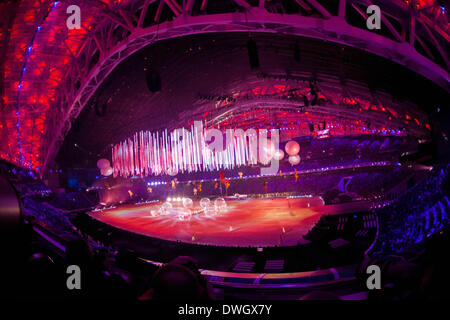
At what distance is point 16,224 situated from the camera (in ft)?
3.79

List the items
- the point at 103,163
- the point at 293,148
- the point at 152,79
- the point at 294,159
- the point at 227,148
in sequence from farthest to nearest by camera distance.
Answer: the point at 294,159, the point at 293,148, the point at 103,163, the point at 227,148, the point at 152,79

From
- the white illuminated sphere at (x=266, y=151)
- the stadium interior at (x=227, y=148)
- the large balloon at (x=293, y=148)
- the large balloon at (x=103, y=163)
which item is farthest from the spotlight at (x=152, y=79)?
the large balloon at (x=293, y=148)

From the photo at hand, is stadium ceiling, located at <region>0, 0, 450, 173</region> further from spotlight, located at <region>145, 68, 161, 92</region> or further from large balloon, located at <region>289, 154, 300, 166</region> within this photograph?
large balloon, located at <region>289, 154, 300, 166</region>

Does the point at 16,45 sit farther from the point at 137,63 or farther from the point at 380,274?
the point at 380,274

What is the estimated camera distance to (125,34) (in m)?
8.17

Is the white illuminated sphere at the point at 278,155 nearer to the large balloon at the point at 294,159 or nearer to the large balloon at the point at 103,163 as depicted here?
the large balloon at the point at 294,159

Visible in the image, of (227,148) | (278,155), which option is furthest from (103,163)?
(278,155)

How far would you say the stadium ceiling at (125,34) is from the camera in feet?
18.2

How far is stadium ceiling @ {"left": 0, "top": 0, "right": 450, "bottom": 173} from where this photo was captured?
5559 millimetres

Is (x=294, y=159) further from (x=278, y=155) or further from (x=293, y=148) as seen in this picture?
(x=278, y=155)

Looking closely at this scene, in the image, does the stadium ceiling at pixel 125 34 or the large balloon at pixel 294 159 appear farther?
the large balloon at pixel 294 159

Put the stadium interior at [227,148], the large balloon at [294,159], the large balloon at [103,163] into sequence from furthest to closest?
the large balloon at [294,159] → the large balloon at [103,163] → the stadium interior at [227,148]

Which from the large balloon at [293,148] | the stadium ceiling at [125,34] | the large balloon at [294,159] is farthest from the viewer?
the large balloon at [294,159]

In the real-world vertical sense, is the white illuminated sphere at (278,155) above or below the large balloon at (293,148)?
below
